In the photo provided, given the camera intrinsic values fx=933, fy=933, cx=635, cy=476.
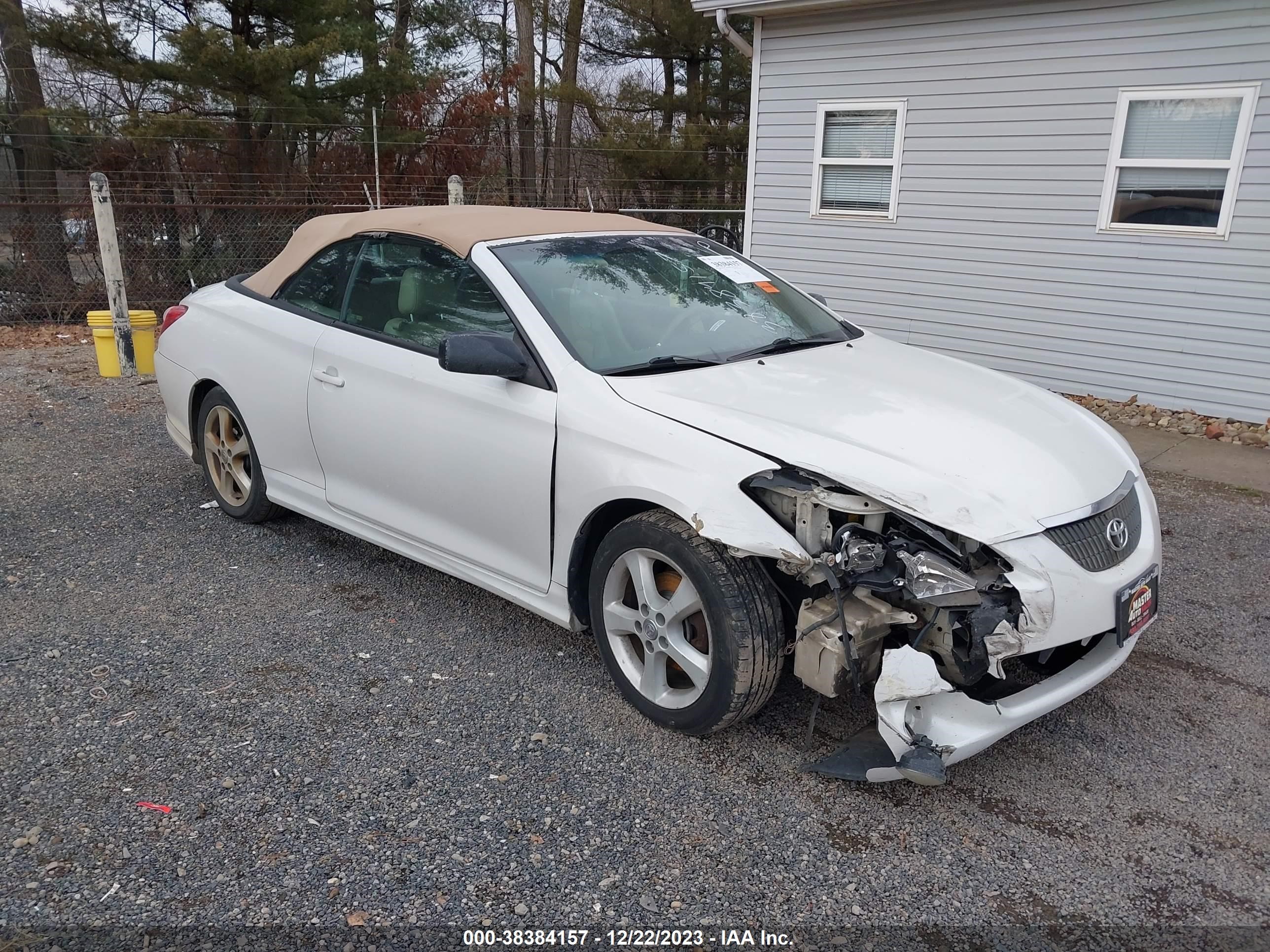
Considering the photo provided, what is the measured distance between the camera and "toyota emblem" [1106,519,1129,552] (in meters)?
2.81

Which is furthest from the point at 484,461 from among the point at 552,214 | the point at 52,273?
the point at 52,273

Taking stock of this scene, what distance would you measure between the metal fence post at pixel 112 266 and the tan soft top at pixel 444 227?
4.45m

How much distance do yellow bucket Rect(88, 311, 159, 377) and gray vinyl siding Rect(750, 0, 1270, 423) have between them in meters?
6.33

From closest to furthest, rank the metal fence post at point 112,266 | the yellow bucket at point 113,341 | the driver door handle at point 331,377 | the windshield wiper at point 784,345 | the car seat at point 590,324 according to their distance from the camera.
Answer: the car seat at point 590,324 < the windshield wiper at point 784,345 < the driver door handle at point 331,377 < the metal fence post at point 112,266 < the yellow bucket at point 113,341

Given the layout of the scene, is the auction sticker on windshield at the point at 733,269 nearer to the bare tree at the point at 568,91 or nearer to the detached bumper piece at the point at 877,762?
the detached bumper piece at the point at 877,762

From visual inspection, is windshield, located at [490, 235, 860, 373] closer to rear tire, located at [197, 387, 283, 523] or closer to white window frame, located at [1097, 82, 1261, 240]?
rear tire, located at [197, 387, 283, 523]

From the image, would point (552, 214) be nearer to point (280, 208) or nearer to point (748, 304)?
point (748, 304)

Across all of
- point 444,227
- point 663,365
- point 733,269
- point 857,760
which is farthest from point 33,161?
point 857,760

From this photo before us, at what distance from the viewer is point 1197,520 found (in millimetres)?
5273

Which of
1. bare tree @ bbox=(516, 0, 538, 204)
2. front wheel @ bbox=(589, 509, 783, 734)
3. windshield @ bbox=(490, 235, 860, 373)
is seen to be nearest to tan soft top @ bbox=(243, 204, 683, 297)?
windshield @ bbox=(490, 235, 860, 373)

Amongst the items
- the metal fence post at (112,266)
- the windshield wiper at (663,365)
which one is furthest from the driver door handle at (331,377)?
the metal fence post at (112,266)

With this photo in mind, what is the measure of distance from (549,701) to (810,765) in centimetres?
97

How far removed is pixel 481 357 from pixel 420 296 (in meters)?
0.81

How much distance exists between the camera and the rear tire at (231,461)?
4664 millimetres
